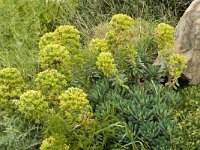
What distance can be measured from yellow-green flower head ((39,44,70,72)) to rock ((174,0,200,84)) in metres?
1.23

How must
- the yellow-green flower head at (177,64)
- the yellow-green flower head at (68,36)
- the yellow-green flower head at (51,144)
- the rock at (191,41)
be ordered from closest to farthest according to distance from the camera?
the yellow-green flower head at (51,144)
the yellow-green flower head at (177,64)
the yellow-green flower head at (68,36)
the rock at (191,41)

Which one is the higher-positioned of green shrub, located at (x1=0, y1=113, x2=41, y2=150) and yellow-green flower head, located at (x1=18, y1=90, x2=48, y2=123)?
yellow-green flower head, located at (x1=18, y1=90, x2=48, y2=123)

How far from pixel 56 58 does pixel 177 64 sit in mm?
1011

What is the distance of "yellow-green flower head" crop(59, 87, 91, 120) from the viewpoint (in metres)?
3.44

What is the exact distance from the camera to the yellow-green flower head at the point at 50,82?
361cm

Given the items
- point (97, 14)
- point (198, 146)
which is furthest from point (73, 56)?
point (97, 14)

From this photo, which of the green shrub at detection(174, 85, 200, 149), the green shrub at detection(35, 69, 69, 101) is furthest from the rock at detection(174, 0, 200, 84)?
the green shrub at detection(35, 69, 69, 101)

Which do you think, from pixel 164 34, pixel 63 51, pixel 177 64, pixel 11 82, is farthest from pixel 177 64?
pixel 11 82

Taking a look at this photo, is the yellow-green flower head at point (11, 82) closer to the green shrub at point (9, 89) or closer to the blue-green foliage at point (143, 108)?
the green shrub at point (9, 89)

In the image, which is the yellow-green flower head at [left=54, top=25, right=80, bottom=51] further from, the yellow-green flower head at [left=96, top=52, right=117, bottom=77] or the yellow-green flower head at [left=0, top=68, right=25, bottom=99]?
the yellow-green flower head at [left=0, top=68, right=25, bottom=99]

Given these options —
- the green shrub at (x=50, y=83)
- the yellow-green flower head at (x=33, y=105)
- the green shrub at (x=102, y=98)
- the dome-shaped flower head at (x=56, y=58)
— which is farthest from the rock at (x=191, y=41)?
the yellow-green flower head at (x=33, y=105)

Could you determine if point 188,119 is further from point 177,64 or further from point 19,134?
point 19,134

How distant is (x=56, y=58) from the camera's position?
12.4ft

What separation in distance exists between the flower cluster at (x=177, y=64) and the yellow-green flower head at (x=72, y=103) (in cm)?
87
